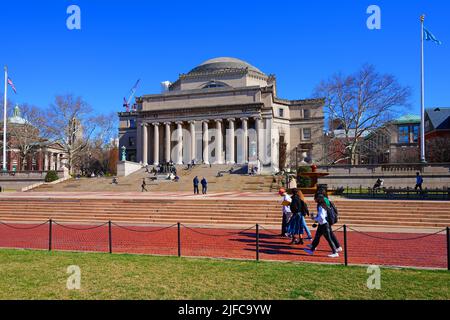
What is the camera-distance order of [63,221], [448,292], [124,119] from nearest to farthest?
[448,292]
[63,221]
[124,119]

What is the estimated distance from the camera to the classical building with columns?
61688mm

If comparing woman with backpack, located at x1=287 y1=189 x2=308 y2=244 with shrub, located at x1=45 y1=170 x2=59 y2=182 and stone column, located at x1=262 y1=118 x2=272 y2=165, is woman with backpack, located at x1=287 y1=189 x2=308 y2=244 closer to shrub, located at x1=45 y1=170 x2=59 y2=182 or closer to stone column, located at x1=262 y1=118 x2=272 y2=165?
shrub, located at x1=45 y1=170 x2=59 y2=182

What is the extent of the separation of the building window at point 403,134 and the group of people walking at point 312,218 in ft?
334

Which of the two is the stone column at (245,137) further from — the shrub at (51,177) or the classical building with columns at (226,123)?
the shrub at (51,177)

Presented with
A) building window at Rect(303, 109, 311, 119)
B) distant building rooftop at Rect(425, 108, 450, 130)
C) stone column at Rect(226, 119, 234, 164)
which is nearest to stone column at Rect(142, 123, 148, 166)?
stone column at Rect(226, 119, 234, 164)

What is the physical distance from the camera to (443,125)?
6644cm

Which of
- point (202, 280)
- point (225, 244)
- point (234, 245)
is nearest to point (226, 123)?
point (225, 244)

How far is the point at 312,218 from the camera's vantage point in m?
12.2

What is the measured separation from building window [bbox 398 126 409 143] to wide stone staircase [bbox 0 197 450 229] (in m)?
93.5
